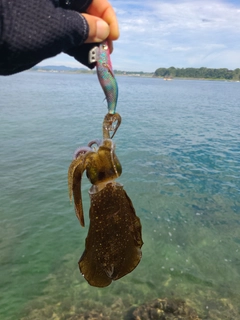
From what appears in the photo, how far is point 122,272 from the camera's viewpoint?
340 centimetres

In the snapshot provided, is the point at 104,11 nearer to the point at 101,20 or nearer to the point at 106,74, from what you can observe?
the point at 101,20

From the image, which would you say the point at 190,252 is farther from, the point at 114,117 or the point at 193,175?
the point at 114,117

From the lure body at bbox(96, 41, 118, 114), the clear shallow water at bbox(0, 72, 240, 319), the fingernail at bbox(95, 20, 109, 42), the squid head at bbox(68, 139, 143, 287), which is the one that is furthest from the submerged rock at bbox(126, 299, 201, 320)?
the fingernail at bbox(95, 20, 109, 42)

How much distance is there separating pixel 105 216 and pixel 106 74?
1.35m

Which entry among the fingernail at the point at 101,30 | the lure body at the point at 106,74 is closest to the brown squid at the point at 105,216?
the lure body at the point at 106,74

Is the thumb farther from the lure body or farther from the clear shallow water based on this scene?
the clear shallow water

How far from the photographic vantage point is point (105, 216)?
314 centimetres

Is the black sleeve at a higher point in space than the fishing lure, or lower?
higher

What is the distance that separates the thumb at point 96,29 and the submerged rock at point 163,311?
6971 millimetres

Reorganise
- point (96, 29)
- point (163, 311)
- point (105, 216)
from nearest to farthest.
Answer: point (96, 29)
point (105, 216)
point (163, 311)

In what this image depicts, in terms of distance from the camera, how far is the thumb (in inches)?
100

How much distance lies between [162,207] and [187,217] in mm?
1218

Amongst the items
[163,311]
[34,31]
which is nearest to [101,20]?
[34,31]

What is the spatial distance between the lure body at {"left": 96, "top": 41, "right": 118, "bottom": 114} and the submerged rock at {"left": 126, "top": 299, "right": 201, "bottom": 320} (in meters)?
6.38
